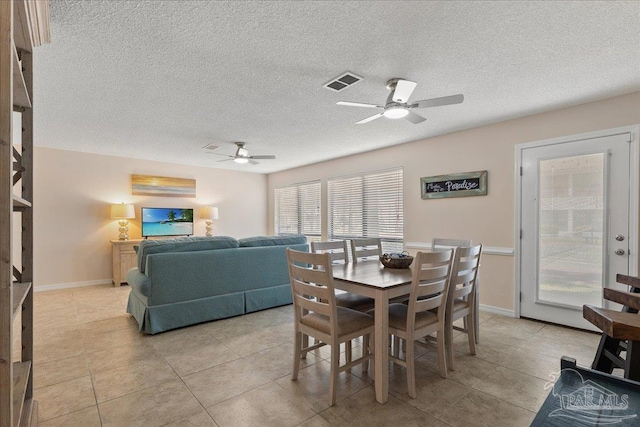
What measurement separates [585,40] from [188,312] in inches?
164

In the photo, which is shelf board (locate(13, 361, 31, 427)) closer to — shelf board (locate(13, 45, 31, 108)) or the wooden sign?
shelf board (locate(13, 45, 31, 108))

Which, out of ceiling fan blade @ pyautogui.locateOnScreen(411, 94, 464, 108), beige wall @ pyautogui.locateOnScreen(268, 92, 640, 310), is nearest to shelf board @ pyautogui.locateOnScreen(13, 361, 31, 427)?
ceiling fan blade @ pyautogui.locateOnScreen(411, 94, 464, 108)

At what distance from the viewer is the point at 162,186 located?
6.14 metres

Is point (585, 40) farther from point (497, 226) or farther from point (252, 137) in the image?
point (252, 137)

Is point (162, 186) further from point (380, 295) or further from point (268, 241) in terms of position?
point (380, 295)

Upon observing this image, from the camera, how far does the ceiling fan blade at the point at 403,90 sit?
7.76ft

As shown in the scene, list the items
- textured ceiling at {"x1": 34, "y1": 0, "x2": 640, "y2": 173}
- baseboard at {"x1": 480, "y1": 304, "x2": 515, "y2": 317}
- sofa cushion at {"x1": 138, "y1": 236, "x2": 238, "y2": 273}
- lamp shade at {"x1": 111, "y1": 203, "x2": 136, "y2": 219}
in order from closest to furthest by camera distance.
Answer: textured ceiling at {"x1": 34, "y1": 0, "x2": 640, "y2": 173} → sofa cushion at {"x1": 138, "y1": 236, "x2": 238, "y2": 273} → baseboard at {"x1": 480, "y1": 304, "x2": 515, "y2": 317} → lamp shade at {"x1": 111, "y1": 203, "x2": 136, "y2": 219}

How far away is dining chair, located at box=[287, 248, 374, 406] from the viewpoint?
1944 millimetres

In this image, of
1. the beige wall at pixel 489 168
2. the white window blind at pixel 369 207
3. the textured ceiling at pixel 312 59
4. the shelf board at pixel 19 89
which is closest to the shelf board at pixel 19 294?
the shelf board at pixel 19 89

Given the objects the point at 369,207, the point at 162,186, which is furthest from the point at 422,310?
the point at 162,186

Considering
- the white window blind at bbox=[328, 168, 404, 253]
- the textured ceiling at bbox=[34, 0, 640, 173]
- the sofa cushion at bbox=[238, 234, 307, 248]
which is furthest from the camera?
the white window blind at bbox=[328, 168, 404, 253]

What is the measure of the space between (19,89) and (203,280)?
2447 millimetres

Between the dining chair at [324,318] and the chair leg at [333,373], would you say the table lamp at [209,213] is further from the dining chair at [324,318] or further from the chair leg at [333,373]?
the chair leg at [333,373]

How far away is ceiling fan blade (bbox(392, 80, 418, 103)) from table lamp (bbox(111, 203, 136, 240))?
514 centimetres
